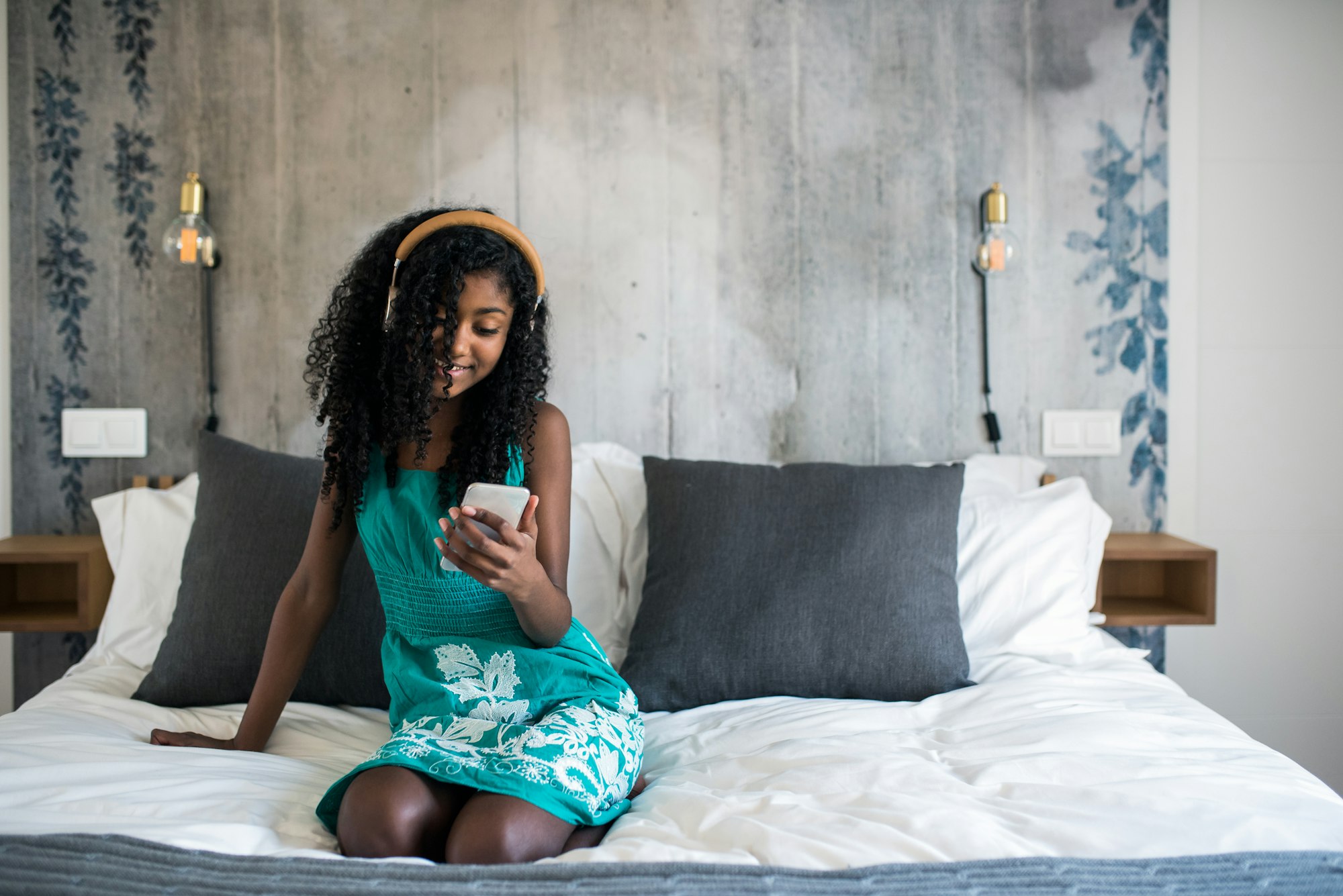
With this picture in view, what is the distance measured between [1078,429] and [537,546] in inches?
58.2

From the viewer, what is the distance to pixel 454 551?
45.9 inches

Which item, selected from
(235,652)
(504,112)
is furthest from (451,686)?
(504,112)

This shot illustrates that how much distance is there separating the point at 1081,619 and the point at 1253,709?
2.70ft

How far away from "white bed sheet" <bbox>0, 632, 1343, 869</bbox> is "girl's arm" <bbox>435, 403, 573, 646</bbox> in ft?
0.93

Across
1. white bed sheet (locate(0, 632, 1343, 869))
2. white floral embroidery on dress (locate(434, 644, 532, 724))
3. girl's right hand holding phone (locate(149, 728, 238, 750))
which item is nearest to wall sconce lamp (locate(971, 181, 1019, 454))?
white bed sheet (locate(0, 632, 1343, 869))

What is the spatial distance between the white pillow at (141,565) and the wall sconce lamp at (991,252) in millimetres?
1770

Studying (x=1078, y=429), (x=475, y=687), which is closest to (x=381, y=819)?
(x=475, y=687)

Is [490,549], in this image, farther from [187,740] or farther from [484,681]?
[187,740]

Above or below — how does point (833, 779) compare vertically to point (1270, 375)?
below

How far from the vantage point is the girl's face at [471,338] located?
1326mm

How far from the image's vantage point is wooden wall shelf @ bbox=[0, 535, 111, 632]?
1972mm

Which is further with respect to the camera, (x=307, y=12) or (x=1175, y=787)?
(x=307, y=12)

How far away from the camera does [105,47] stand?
2.13m

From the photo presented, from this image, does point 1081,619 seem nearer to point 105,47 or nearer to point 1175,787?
point 1175,787
